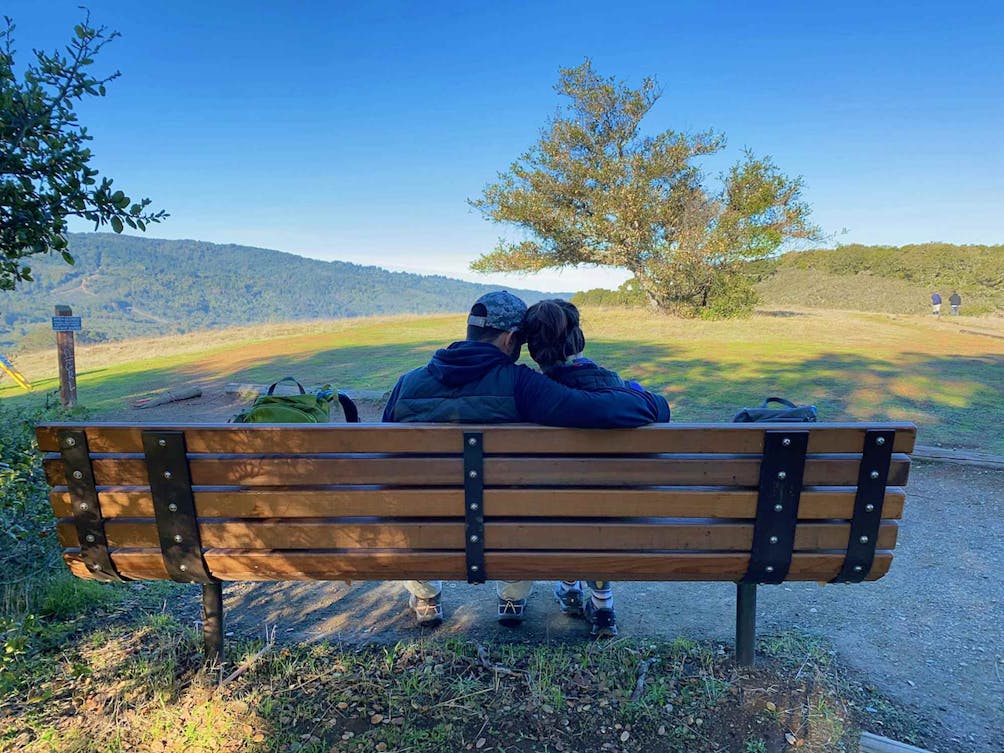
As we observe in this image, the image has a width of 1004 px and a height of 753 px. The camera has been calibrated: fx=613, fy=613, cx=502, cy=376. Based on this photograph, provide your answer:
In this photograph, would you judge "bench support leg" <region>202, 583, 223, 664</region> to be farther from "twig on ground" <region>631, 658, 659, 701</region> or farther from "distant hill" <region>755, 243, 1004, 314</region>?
"distant hill" <region>755, 243, 1004, 314</region>

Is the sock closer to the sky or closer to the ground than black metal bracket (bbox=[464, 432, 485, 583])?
closer to the ground

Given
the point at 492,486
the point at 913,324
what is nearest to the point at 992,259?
the point at 913,324

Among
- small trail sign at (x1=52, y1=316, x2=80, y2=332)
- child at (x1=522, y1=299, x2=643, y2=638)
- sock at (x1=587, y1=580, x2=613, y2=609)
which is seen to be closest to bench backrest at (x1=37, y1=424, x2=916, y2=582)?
child at (x1=522, y1=299, x2=643, y2=638)

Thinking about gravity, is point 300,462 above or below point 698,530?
above

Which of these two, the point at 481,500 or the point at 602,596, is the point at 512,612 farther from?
the point at 481,500

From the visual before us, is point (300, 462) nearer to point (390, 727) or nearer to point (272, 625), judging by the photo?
point (390, 727)

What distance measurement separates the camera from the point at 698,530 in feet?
6.98

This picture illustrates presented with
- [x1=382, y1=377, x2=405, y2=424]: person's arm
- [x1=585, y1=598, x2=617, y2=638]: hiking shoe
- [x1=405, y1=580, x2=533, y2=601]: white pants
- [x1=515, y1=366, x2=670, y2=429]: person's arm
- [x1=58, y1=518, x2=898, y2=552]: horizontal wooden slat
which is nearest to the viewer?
[x1=515, y1=366, x2=670, y2=429]: person's arm

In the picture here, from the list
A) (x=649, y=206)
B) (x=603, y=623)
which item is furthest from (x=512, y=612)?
(x=649, y=206)

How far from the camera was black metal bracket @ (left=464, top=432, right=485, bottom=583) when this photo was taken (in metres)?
2.07

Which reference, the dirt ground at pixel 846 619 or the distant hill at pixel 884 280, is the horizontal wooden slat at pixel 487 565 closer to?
the dirt ground at pixel 846 619

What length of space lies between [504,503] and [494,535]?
14 centimetres

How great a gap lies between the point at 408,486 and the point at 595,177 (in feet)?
70.7

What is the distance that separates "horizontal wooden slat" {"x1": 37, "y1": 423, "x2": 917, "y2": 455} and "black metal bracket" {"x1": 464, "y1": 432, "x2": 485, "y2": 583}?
3 centimetres
